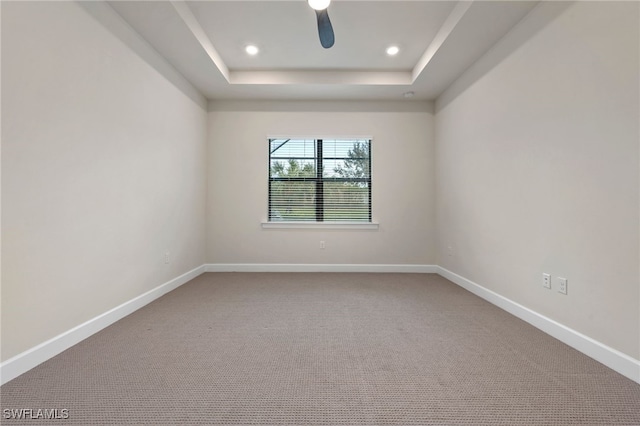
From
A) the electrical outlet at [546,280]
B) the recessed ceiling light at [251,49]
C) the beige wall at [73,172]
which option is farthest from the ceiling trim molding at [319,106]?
the electrical outlet at [546,280]

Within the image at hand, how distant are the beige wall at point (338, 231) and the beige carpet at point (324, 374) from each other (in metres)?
1.64

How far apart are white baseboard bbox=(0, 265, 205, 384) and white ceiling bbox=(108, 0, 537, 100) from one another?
2473 millimetres

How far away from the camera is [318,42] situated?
2977 millimetres

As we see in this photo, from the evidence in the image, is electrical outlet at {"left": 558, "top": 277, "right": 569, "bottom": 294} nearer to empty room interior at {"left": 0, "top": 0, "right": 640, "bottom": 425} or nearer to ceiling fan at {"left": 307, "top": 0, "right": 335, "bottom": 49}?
empty room interior at {"left": 0, "top": 0, "right": 640, "bottom": 425}

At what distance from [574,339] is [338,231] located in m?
2.81

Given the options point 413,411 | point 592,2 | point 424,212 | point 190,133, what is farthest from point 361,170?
point 413,411

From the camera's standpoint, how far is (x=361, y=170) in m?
4.30

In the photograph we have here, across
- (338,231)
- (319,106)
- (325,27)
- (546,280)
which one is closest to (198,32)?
(325,27)

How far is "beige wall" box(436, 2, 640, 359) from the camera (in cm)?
161

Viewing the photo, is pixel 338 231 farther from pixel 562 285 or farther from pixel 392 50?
pixel 562 285

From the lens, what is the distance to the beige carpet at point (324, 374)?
1.26m

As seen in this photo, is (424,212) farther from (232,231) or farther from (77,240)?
(77,240)

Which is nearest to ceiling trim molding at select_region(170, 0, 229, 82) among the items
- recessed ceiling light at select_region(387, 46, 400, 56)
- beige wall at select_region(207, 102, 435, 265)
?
beige wall at select_region(207, 102, 435, 265)

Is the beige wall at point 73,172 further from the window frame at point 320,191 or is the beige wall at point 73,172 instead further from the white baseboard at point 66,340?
the window frame at point 320,191
